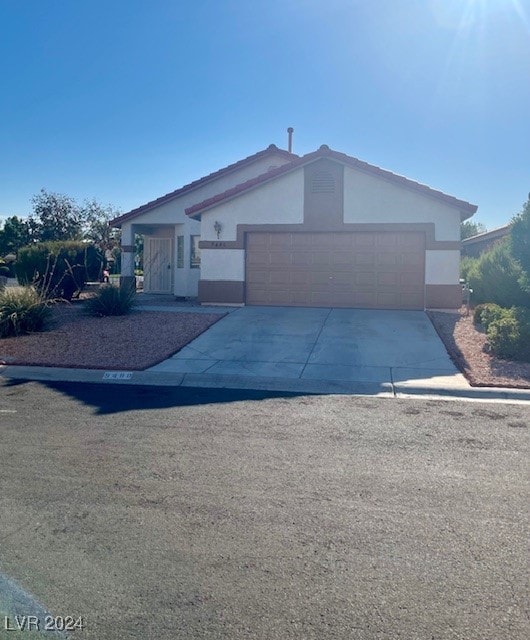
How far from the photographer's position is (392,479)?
5863 mm

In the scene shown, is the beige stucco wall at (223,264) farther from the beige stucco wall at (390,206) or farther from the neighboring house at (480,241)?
the neighboring house at (480,241)

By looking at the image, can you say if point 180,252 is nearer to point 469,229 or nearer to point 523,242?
point 523,242

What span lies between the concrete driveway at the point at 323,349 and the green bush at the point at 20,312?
4005 millimetres

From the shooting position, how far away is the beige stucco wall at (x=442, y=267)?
17875 millimetres

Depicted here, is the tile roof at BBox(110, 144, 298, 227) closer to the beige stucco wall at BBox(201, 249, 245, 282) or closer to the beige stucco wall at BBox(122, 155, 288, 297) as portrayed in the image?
the beige stucco wall at BBox(122, 155, 288, 297)

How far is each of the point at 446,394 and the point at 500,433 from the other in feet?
7.61

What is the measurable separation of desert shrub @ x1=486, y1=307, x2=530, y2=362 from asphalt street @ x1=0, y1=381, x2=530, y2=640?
358 cm

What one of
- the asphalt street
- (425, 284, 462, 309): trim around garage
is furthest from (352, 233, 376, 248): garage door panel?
the asphalt street

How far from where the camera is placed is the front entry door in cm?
2505

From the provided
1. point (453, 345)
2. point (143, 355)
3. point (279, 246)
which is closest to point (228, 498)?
point (143, 355)

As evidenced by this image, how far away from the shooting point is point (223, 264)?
19.2 m

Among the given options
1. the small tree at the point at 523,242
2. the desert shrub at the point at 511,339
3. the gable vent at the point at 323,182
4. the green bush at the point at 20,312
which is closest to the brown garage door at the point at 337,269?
the gable vent at the point at 323,182

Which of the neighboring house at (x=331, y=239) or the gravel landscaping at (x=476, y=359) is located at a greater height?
the neighboring house at (x=331, y=239)

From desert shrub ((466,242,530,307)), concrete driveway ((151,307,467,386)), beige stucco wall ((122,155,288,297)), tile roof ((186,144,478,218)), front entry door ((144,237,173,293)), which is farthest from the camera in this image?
front entry door ((144,237,173,293))
